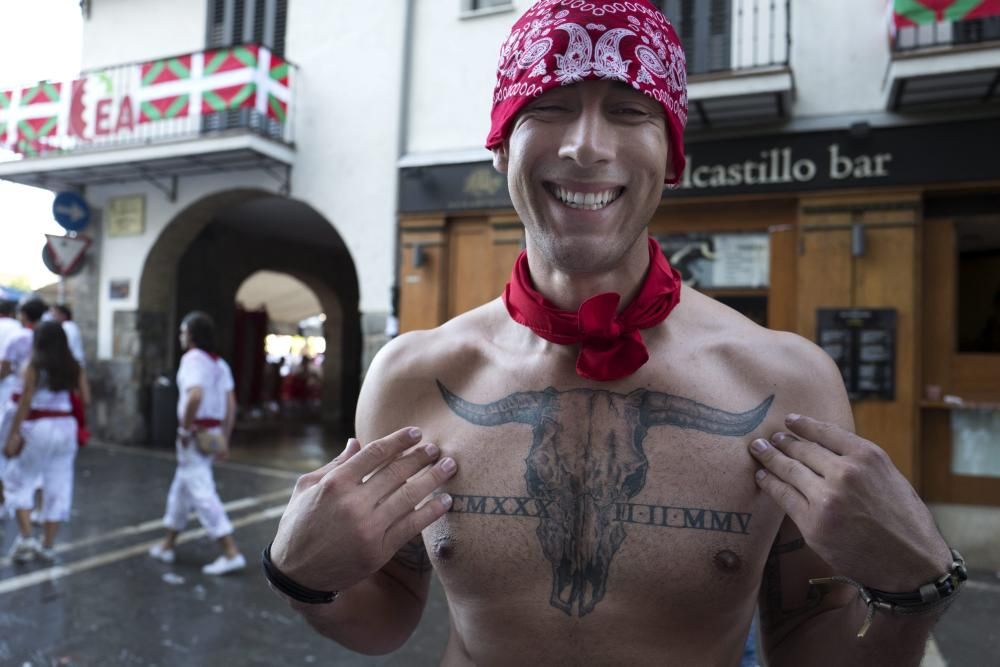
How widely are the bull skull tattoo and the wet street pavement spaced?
2.80 metres

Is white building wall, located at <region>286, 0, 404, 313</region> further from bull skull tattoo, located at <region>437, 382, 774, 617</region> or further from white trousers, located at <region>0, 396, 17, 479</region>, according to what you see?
bull skull tattoo, located at <region>437, 382, 774, 617</region>

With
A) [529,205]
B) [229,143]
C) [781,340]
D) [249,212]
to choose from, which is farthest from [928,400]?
[249,212]

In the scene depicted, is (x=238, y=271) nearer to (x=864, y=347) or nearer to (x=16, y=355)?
(x=16, y=355)

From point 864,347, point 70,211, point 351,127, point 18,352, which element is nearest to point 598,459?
point 864,347

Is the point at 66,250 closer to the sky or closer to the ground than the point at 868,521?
closer to the sky

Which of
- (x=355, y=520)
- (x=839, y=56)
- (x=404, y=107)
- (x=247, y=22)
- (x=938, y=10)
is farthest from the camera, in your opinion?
(x=247, y=22)

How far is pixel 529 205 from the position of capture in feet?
4.76

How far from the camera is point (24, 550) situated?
514 centimetres

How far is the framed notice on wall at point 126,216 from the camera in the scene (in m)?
9.84

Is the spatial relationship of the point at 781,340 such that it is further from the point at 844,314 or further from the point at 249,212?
the point at 249,212

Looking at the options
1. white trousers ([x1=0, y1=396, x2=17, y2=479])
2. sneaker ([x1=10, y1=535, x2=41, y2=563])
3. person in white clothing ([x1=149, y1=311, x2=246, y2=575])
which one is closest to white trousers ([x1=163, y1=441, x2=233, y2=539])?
person in white clothing ([x1=149, y1=311, x2=246, y2=575])

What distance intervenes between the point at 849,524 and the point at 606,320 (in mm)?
570

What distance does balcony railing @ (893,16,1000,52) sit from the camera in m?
5.81

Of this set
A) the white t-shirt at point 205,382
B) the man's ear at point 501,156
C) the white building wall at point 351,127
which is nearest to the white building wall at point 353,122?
the white building wall at point 351,127
